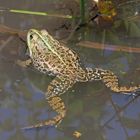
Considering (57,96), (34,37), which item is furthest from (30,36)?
(57,96)

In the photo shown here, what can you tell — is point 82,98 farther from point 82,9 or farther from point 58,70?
point 82,9

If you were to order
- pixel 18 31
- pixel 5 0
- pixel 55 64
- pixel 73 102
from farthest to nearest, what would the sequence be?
pixel 5 0
pixel 18 31
pixel 55 64
pixel 73 102

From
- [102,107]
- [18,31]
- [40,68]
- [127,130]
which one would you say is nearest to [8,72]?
[40,68]

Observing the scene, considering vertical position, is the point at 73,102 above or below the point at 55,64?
below

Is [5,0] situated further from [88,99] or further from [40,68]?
[88,99]

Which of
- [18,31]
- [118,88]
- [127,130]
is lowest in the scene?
[127,130]

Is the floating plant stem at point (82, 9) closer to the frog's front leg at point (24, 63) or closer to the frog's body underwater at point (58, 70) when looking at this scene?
the frog's body underwater at point (58, 70)
